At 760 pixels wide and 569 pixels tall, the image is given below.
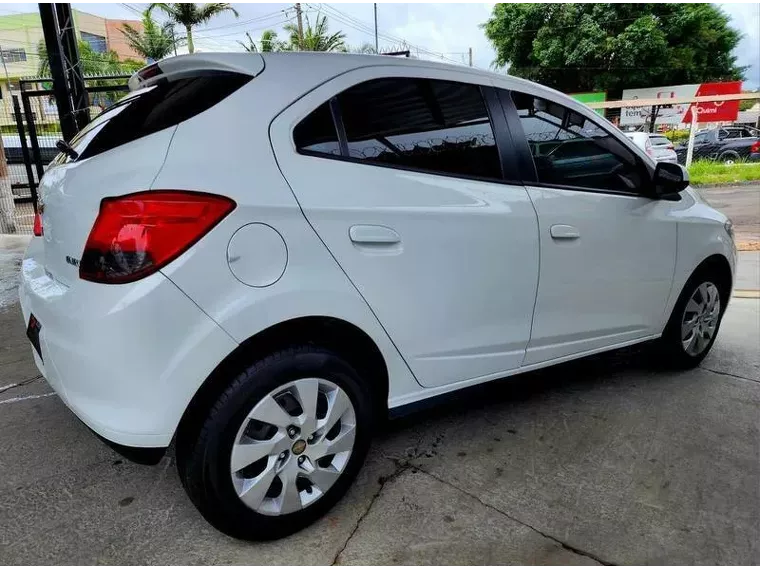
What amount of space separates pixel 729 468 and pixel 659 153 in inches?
734

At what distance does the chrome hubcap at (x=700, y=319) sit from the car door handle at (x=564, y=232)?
126cm

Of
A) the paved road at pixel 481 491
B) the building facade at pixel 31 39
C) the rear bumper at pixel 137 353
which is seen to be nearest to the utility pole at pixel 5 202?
the paved road at pixel 481 491

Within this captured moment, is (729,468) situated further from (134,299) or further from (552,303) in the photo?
(134,299)

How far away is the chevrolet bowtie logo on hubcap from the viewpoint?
2.00 metres

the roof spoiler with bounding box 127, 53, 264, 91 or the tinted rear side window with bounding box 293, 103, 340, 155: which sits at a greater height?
the roof spoiler with bounding box 127, 53, 264, 91

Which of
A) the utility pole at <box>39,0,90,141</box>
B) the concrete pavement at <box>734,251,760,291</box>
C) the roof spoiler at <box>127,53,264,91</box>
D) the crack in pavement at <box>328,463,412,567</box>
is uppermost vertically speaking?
the utility pole at <box>39,0,90,141</box>

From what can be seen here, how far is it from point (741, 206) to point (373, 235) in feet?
41.8

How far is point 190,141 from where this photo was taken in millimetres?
1848

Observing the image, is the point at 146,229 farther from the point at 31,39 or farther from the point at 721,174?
the point at 31,39

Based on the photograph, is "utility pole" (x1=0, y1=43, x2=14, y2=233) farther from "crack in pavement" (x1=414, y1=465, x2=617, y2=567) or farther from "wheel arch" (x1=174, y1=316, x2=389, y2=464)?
"crack in pavement" (x1=414, y1=465, x2=617, y2=567)

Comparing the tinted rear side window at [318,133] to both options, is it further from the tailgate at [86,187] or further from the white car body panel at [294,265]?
the tailgate at [86,187]

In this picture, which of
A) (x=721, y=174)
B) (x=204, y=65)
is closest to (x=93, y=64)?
(x=721, y=174)

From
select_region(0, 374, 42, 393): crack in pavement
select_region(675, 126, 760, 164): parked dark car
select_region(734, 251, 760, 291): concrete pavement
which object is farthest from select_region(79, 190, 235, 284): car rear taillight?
select_region(675, 126, 760, 164): parked dark car

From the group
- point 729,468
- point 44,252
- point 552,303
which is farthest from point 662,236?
point 44,252
